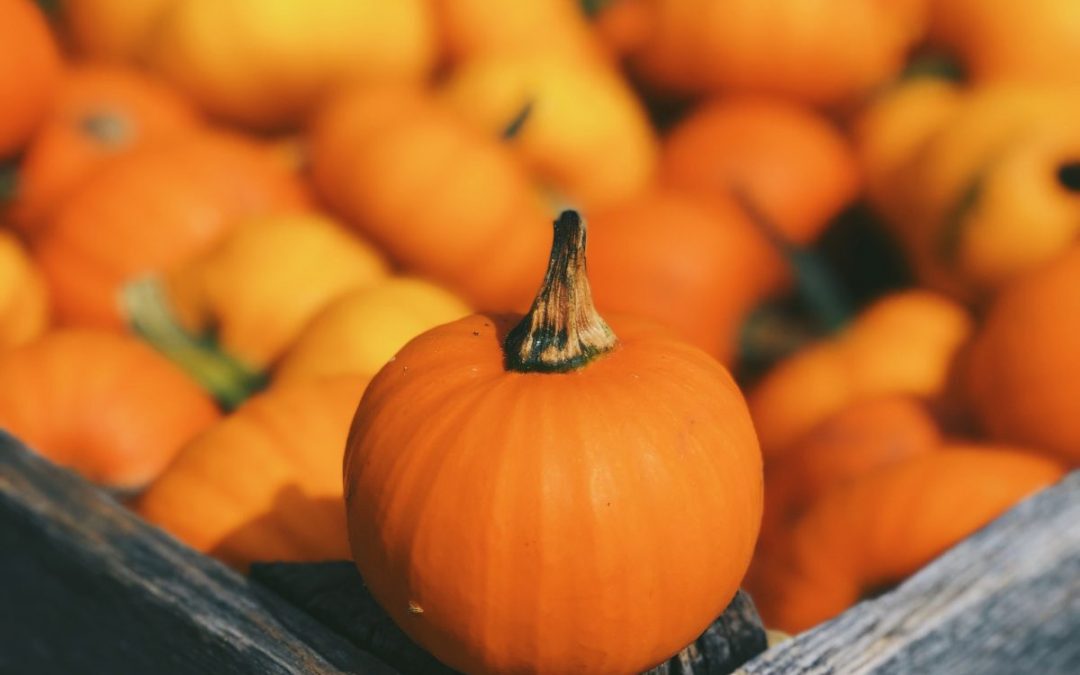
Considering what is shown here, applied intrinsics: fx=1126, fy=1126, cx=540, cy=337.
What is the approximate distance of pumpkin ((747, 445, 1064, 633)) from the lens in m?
1.52

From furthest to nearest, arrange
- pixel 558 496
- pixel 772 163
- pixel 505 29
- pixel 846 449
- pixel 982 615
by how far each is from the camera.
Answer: pixel 505 29 < pixel 772 163 < pixel 846 449 < pixel 982 615 < pixel 558 496

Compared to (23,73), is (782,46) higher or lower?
higher

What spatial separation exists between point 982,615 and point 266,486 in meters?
0.85

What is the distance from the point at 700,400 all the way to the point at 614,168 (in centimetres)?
159

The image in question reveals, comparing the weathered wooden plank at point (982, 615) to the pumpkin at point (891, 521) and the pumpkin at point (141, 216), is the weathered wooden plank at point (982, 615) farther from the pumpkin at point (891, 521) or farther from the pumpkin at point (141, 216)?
the pumpkin at point (141, 216)

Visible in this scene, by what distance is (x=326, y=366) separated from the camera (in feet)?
5.82

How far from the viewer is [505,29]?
2668 mm

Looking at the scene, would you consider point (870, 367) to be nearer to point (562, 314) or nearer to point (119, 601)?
point (562, 314)

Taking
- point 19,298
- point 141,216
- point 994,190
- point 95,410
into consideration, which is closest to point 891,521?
point 994,190

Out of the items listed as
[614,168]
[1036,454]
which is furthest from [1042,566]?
[614,168]

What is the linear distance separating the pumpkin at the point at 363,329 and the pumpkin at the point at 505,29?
93 cm

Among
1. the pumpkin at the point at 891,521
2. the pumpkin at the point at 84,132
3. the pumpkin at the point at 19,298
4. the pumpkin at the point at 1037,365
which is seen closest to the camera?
the pumpkin at the point at 891,521

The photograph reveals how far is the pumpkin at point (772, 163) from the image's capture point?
2.43m

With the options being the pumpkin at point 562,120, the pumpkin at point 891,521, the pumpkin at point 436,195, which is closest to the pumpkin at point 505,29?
the pumpkin at point 562,120
